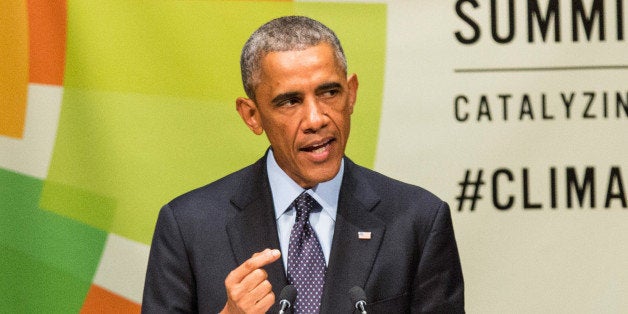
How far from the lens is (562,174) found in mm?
2908

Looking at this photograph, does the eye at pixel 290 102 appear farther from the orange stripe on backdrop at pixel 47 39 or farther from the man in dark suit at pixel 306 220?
the orange stripe on backdrop at pixel 47 39

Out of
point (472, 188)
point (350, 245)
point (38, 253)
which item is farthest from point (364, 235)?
point (38, 253)

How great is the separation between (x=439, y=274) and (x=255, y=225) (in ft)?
1.33

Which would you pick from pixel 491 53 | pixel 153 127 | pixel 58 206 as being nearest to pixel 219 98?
pixel 153 127

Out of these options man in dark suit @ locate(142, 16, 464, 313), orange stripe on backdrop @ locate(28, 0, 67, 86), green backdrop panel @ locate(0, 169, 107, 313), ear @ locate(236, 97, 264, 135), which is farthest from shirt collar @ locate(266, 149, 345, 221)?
orange stripe on backdrop @ locate(28, 0, 67, 86)

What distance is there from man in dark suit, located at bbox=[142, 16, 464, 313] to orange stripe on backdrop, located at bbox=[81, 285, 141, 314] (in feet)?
2.89

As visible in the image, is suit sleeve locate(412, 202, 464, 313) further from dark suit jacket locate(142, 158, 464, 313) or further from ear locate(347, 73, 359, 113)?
ear locate(347, 73, 359, 113)

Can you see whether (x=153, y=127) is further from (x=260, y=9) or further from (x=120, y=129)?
(x=260, y=9)

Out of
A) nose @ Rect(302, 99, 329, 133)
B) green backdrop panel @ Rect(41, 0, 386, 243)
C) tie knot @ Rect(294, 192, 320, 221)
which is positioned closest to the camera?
nose @ Rect(302, 99, 329, 133)

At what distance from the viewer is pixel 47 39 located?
2.88 m

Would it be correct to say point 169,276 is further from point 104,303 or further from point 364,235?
point 104,303

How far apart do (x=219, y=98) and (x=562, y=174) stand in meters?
1.06

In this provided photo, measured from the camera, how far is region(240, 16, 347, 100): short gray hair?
6.51 ft

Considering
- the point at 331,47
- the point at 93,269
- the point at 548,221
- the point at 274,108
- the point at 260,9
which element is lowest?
the point at 93,269
